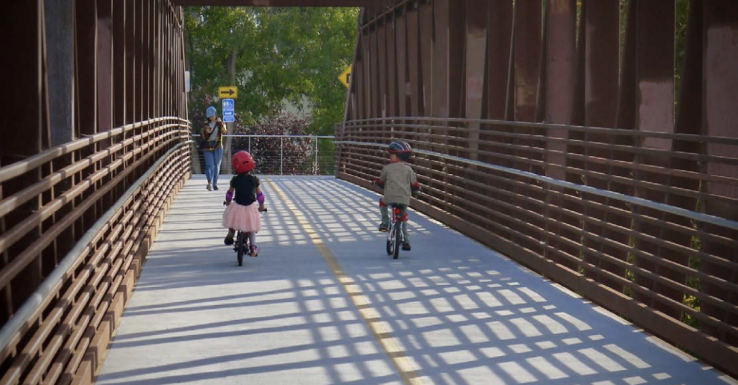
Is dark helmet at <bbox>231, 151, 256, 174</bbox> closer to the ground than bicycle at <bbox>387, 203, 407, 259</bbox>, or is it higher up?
higher up

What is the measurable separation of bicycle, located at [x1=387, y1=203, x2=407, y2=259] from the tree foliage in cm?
4698

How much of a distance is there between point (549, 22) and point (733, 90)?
556 centimetres

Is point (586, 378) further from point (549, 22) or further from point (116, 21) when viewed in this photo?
point (116, 21)

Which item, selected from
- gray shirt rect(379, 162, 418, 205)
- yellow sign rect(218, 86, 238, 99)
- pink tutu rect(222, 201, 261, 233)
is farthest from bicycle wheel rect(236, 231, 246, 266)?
yellow sign rect(218, 86, 238, 99)

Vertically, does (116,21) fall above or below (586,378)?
above

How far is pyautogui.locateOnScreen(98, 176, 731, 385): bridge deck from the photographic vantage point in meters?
8.80

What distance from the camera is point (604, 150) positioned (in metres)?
13.6

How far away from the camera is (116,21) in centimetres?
1727

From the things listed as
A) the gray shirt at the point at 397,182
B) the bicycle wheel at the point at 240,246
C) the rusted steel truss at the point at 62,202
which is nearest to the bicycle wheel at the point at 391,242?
the gray shirt at the point at 397,182

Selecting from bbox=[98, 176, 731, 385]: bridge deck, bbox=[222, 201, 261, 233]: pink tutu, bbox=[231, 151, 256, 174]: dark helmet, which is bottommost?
bbox=[98, 176, 731, 385]: bridge deck

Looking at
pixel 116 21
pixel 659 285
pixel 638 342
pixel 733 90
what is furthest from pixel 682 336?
pixel 116 21

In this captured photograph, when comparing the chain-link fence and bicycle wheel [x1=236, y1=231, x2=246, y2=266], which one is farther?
the chain-link fence

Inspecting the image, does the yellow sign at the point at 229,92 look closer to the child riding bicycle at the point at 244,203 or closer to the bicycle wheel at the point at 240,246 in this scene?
the child riding bicycle at the point at 244,203

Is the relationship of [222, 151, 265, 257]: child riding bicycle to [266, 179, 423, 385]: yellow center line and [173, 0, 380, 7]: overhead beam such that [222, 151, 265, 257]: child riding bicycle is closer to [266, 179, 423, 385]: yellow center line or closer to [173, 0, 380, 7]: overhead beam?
[266, 179, 423, 385]: yellow center line
